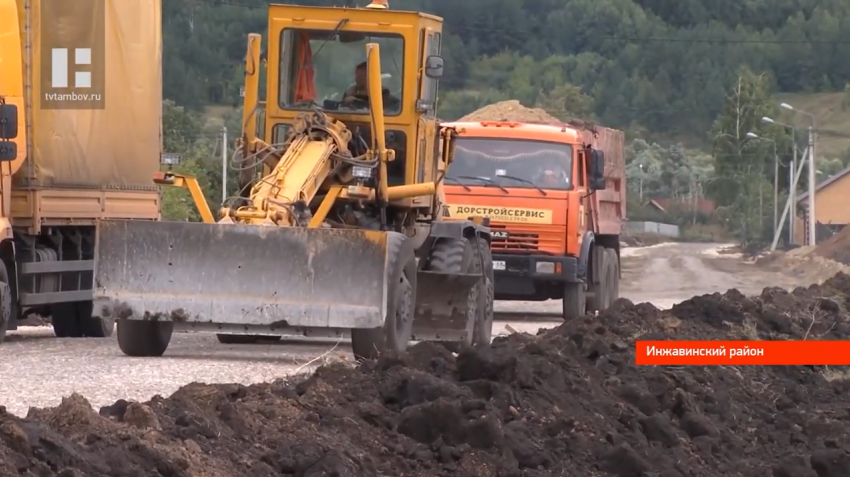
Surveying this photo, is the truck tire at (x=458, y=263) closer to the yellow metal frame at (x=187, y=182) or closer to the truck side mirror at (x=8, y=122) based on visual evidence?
the yellow metal frame at (x=187, y=182)

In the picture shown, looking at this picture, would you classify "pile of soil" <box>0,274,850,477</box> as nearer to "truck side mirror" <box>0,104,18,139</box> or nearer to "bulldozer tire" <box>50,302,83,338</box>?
"truck side mirror" <box>0,104,18,139</box>

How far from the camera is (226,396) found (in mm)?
8680

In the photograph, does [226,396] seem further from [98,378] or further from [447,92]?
[447,92]

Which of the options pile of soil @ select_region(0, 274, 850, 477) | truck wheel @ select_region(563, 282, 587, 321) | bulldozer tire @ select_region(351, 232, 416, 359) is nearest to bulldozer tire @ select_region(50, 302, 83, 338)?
bulldozer tire @ select_region(351, 232, 416, 359)

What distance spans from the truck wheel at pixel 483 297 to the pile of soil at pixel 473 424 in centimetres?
217

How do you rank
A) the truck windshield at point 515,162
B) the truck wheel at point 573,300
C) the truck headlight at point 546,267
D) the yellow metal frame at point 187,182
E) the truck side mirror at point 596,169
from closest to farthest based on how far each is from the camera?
the yellow metal frame at point 187,182, the truck headlight at point 546,267, the truck wheel at point 573,300, the truck windshield at point 515,162, the truck side mirror at point 596,169

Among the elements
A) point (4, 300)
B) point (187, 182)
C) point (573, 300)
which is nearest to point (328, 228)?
point (187, 182)

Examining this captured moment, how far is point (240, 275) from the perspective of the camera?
40.8 ft

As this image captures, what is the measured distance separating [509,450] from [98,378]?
13.6 feet

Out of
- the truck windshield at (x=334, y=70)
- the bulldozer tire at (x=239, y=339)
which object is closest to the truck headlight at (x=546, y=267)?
the bulldozer tire at (x=239, y=339)

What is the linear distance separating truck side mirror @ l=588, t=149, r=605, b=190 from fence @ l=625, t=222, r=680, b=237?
268 feet

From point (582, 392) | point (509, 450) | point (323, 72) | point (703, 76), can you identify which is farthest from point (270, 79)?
point (703, 76)

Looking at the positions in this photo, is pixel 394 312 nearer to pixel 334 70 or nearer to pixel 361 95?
pixel 361 95

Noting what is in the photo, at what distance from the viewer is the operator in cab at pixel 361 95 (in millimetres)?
13781
